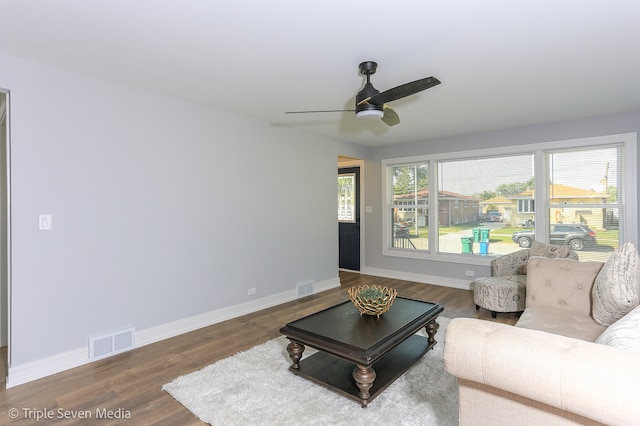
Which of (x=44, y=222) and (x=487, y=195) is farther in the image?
(x=487, y=195)

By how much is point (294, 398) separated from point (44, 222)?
2388mm

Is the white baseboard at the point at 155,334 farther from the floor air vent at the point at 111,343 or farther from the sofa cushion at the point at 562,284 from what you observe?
the sofa cushion at the point at 562,284

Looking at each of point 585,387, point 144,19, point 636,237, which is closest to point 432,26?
point 144,19

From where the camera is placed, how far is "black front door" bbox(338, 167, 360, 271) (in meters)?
6.76

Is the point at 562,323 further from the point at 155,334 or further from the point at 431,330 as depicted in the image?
the point at 155,334

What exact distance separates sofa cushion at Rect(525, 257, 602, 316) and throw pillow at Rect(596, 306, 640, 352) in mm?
1314

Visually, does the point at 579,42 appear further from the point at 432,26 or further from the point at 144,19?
the point at 144,19

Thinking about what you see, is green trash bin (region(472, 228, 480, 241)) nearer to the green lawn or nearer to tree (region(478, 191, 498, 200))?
the green lawn

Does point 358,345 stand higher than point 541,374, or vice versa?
point 541,374

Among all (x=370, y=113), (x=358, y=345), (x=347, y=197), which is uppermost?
(x=370, y=113)

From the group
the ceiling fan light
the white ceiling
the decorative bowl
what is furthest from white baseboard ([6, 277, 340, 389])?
the ceiling fan light

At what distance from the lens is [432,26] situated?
7.03ft

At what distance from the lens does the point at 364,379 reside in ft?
6.73

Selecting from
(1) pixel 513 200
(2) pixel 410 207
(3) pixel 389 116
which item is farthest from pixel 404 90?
(2) pixel 410 207
